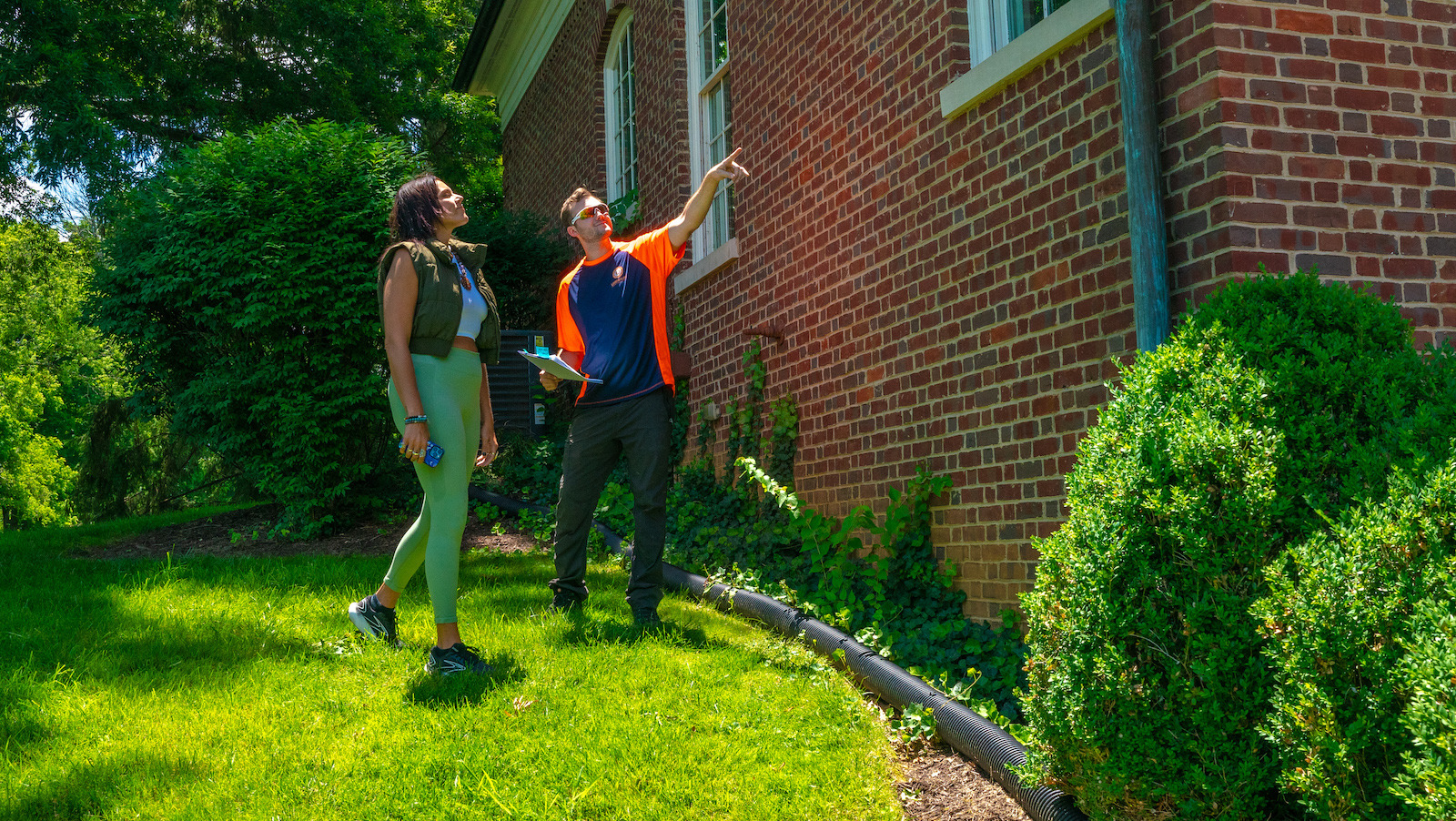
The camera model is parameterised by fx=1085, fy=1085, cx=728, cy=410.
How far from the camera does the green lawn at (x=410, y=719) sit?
3250mm

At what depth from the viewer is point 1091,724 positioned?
9.08ft

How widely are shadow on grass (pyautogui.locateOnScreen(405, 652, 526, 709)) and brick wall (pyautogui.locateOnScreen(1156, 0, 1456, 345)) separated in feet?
9.27

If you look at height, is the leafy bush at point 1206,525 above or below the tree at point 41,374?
below

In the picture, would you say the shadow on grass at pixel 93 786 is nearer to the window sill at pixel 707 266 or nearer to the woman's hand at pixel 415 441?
the woman's hand at pixel 415 441

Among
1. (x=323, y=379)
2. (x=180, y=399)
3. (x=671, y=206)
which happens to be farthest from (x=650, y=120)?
(x=180, y=399)

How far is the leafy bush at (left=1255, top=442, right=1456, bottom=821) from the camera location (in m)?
2.11

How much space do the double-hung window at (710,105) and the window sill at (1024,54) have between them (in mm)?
3896

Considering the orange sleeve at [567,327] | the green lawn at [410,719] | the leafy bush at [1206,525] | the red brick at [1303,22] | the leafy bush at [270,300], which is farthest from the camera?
the leafy bush at [270,300]

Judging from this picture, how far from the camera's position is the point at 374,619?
4.62 meters

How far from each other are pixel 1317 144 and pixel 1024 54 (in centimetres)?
124

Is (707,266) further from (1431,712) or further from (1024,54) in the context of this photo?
(1431,712)

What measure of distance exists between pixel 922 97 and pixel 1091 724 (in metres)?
3.55

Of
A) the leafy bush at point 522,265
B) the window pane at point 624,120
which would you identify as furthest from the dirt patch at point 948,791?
the leafy bush at point 522,265

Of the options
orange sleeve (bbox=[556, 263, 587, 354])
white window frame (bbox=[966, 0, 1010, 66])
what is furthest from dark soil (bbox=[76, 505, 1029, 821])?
white window frame (bbox=[966, 0, 1010, 66])
